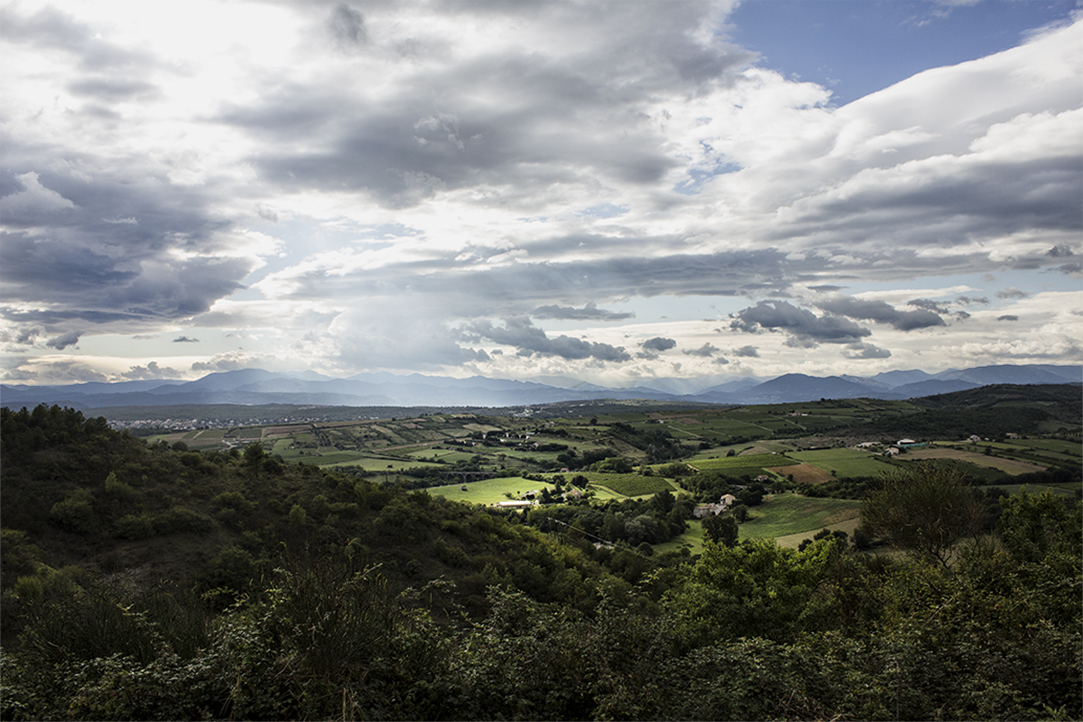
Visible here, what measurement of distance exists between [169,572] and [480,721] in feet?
73.1

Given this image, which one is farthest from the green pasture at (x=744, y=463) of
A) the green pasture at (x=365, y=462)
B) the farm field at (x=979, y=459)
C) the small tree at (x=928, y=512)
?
the small tree at (x=928, y=512)

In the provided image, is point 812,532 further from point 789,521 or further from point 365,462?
point 365,462

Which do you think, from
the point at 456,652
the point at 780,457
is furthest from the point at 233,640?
the point at 780,457

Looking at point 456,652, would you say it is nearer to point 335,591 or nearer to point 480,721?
point 480,721

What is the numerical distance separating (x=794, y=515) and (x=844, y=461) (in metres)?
33.4

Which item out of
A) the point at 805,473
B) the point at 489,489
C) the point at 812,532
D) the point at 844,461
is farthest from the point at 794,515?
the point at 489,489

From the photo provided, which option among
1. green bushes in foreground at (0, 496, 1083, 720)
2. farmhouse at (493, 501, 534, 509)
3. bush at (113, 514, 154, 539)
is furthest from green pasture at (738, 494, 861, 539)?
bush at (113, 514, 154, 539)

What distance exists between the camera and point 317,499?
31.3 metres

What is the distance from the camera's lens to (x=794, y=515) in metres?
62.2

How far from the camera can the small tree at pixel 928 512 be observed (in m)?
26.3

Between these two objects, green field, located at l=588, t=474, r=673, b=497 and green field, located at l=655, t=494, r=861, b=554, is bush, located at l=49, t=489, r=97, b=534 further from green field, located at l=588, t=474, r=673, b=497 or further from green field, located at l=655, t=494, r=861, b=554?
green field, located at l=588, t=474, r=673, b=497

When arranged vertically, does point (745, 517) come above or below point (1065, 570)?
below

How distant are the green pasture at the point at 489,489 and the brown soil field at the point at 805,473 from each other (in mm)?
39675

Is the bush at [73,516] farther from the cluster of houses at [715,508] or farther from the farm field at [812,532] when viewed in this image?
the cluster of houses at [715,508]
